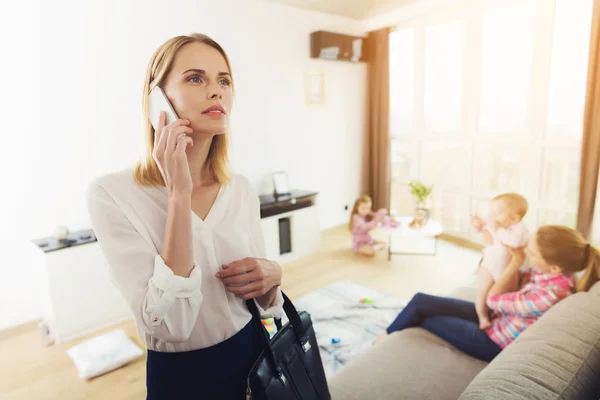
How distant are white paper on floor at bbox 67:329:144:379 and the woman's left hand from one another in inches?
71.1

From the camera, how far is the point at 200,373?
85 centimetres

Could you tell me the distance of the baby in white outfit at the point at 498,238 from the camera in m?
1.84

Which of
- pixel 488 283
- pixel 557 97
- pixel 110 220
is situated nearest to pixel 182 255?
pixel 110 220

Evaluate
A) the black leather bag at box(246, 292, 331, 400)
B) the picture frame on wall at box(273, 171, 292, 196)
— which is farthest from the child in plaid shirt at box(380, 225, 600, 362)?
the picture frame on wall at box(273, 171, 292, 196)

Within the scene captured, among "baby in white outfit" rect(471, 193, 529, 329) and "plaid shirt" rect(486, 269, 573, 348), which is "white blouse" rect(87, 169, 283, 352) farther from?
"baby in white outfit" rect(471, 193, 529, 329)

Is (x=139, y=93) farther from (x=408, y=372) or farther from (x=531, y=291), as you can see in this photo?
(x=531, y=291)

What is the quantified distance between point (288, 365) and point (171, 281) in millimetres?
360

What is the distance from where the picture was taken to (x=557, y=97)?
127 inches

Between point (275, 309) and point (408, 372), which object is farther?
point (408, 372)

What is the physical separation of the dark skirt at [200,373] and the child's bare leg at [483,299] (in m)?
1.25

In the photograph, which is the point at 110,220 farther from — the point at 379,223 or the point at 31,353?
the point at 379,223

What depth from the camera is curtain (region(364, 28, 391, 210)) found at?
449cm

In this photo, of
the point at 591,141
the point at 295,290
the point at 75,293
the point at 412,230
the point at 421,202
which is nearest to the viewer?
the point at 75,293

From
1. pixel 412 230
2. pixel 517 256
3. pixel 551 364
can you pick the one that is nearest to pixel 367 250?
pixel 412 230
